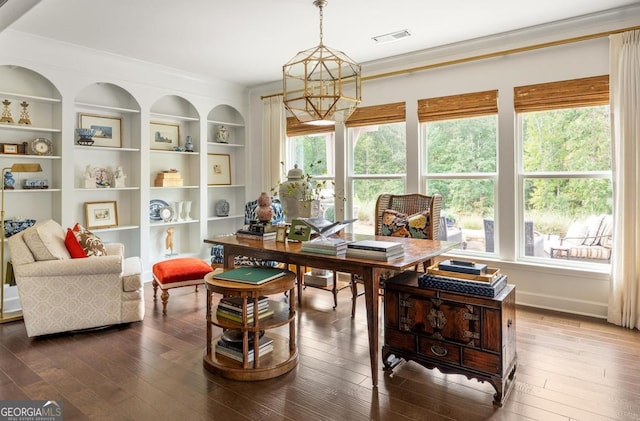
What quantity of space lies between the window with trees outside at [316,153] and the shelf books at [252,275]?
266cm

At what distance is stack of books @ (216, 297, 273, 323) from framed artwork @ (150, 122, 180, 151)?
3349mm

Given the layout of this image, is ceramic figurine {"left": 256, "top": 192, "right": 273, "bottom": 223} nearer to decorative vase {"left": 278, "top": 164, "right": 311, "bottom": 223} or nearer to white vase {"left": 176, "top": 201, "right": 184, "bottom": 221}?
decorative vase {"left": 278, "top": 164, "right": 311, "bottom": 223}

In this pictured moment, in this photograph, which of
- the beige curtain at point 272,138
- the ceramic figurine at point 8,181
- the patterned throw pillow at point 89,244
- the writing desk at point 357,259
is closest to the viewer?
the writing desk at point 357,259

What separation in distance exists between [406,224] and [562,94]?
6.01 ft

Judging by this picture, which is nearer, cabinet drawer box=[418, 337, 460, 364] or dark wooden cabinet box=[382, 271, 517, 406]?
dark wooden cabinet box=[382, 271, 517, 406]

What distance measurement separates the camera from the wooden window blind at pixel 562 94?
12.0ft

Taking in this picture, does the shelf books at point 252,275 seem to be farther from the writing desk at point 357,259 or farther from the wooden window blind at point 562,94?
the wooden window blind at point 562,94

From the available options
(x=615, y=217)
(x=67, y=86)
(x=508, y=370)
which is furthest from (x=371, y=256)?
(x=67, y=86)

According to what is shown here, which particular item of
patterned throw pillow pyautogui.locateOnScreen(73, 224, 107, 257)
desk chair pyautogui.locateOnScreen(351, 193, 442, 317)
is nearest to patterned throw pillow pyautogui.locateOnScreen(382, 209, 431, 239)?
desk chair pyautogui.locateOnScreen(351, 193, 442, 317)

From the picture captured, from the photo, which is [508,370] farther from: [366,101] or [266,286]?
[366,101]

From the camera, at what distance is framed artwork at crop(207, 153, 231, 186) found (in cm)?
595

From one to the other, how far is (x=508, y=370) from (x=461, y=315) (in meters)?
0.42

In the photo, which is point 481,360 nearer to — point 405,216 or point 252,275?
point 252,275

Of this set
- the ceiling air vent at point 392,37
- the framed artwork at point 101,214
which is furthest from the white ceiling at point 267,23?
the framed artwork at point 101,214
